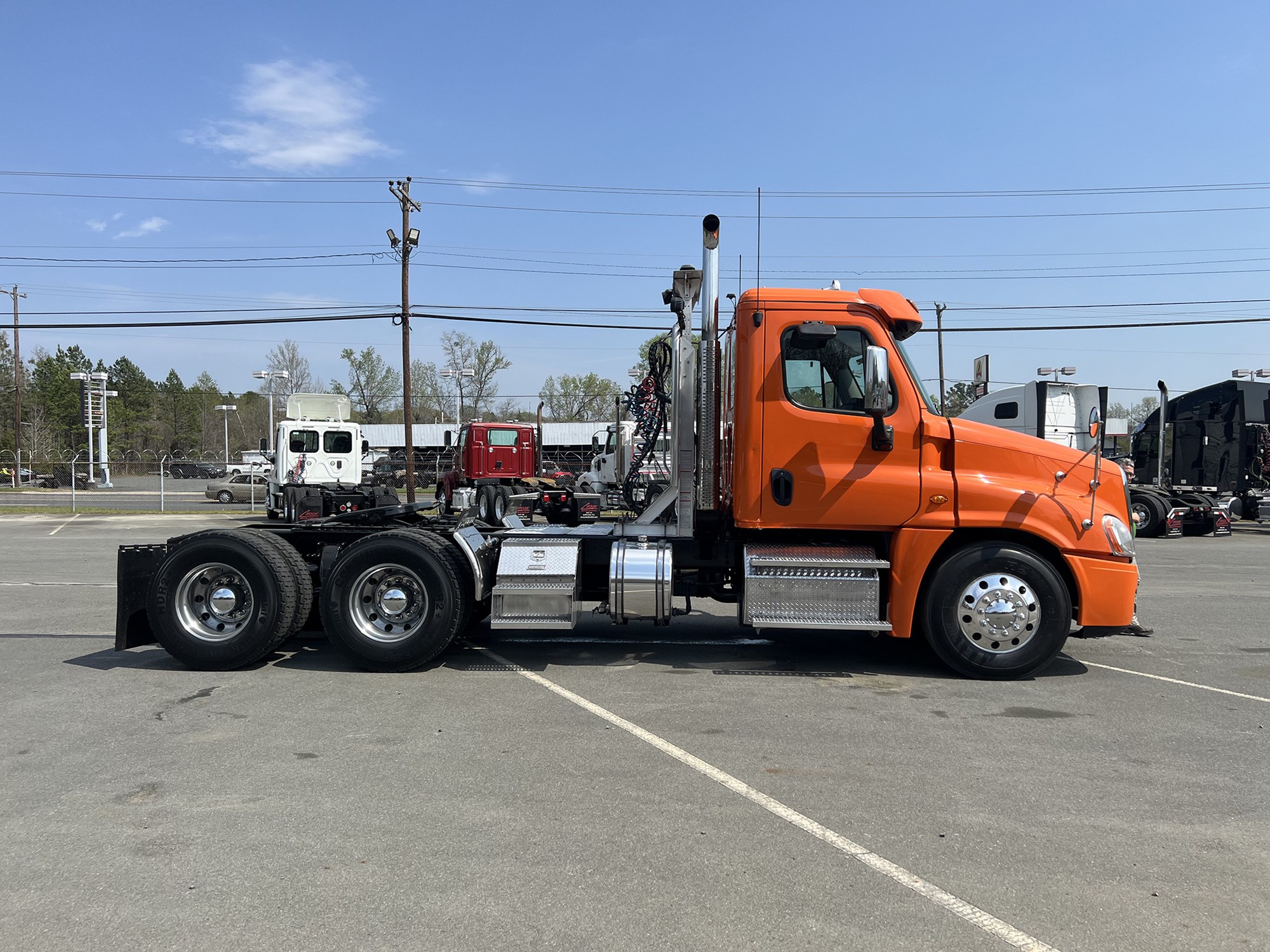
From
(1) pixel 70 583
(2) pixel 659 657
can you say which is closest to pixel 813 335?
(2) pixel 659 657

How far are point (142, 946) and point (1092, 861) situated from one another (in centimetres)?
368

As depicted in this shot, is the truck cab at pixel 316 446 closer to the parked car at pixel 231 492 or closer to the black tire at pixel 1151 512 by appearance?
the parked car at pixel 231 492

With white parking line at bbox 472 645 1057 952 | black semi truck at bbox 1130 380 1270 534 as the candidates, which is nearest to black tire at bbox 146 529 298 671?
white parking line at bbox 472 645 1057 952

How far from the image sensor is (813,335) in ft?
21.2

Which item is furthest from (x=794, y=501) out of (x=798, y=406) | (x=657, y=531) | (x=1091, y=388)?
(x=1091, y=388)

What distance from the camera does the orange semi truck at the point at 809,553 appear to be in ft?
21.0

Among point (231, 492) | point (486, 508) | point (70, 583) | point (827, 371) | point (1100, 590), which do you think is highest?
point (827, 371)

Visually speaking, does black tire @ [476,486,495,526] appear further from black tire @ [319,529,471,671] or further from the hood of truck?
the hood of truck

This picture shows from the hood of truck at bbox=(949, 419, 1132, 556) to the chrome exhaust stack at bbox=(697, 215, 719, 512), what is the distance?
6.21 feet

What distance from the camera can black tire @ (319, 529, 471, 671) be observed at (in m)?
6.57

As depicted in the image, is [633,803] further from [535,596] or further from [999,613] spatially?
[999,613]

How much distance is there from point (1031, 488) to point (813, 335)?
2.04 metres

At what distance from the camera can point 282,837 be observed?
3756 millimetres

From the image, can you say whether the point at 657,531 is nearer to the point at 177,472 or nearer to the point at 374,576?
the point at 374,576
